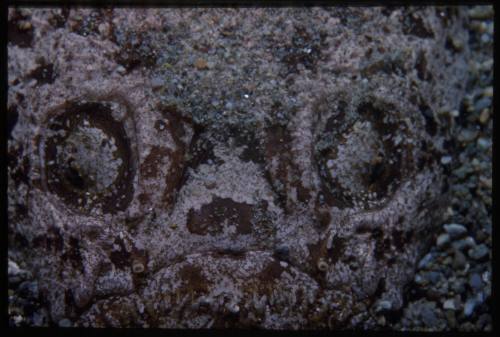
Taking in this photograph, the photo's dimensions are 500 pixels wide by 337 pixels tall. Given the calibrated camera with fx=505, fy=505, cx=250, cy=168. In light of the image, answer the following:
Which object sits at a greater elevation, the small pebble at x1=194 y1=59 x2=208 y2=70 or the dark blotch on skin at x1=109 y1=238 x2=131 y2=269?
the small pebble at x1=194 y1=59 x2=208 y2=70

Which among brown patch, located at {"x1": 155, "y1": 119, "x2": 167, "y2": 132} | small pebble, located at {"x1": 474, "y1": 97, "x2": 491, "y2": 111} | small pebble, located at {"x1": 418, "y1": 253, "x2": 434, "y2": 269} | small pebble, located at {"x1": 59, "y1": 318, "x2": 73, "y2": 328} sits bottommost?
small pebble, located at {"x1": 59, "y1": 318, "x2": 73, "y2": 328}

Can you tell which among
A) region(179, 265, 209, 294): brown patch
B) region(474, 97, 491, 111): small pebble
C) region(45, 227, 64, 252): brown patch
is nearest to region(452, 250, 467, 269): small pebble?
region(474, 97, 491, 111): small pebble

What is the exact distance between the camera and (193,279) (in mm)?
1672

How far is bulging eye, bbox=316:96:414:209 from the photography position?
172cm

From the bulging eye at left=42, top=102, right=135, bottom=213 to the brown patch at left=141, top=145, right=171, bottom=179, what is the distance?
0.15 feet

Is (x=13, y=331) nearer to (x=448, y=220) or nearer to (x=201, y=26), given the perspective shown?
(x=201, y=26)

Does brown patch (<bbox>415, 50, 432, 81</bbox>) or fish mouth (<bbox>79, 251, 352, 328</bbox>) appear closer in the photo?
fish mouth (<bbox>79, 251, 352, 328</bbox>)

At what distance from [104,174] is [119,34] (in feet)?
1.58

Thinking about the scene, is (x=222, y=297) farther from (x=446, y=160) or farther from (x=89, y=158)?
(x=446, y=160)

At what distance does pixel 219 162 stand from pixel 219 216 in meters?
0.18

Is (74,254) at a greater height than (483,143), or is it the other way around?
(483,143)

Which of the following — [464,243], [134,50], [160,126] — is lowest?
[464,243]

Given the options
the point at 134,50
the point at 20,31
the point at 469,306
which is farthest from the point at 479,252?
the point at 20,31

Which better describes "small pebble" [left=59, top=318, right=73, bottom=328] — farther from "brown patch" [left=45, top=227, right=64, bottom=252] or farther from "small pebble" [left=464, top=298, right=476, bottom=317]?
"small pebble" [left=464, top=298, right=476, bottom=317]
